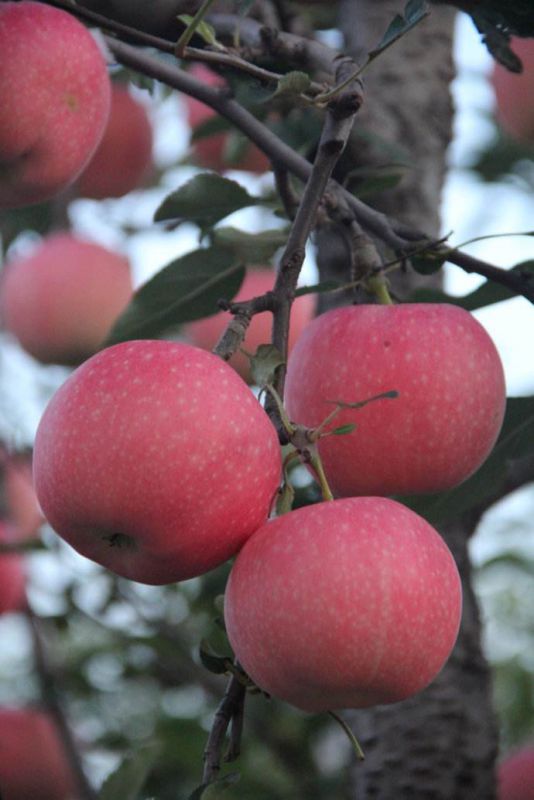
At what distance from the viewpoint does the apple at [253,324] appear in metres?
1.41

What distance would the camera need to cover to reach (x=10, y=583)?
156 centimetres

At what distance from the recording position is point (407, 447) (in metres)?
0.70

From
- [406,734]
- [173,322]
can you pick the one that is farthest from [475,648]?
[173,322]

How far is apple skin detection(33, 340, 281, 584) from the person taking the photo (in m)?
0.58

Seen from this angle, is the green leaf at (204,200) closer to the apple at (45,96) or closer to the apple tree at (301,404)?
the apple tree at (301,404)

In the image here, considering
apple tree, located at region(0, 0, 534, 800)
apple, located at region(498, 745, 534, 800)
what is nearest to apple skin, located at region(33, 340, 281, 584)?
apple tree, located at region(0, 0, 534, 800)

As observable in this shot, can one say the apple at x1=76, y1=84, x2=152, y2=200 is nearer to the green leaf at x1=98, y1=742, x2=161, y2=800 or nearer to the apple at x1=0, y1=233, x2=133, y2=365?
the apple at x1=0, y1=233, x2=133, y2=365

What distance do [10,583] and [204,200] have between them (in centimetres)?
83

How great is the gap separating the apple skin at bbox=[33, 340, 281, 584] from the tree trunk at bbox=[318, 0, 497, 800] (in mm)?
457

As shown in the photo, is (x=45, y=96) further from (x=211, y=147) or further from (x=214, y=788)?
(x=211, y=147)

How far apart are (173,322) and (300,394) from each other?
24cm

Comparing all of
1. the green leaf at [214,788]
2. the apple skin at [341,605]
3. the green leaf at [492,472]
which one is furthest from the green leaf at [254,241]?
the green leaf at [214,788]

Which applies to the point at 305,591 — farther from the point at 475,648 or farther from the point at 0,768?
the point at 0,768

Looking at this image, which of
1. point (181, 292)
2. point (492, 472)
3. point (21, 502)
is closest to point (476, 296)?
point (492, 472)
